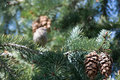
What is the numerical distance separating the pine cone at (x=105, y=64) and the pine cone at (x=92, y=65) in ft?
0.07

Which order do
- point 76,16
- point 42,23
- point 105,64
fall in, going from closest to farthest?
point 105,64
point 76,16
point 42,23

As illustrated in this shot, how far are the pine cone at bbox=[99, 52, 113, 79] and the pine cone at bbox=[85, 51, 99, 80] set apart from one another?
20 mm

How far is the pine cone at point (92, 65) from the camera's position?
904 mm

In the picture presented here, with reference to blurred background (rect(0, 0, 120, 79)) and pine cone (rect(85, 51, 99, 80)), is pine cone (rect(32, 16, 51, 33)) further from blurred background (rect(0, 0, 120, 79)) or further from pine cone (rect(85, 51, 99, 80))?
pine cone (rect(85, 51, 99, 80))

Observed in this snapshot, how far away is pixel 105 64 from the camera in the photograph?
2.96ft

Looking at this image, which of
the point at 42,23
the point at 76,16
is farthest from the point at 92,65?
the point at 42,23

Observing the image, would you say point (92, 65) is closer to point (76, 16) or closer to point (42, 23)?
point (76, 16)

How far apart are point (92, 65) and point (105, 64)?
0.17ft

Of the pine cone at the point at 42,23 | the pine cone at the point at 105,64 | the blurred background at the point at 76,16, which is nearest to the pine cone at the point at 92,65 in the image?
the pine cone at the point at 105,64

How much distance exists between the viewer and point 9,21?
2842 mm

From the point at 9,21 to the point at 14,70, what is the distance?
1813 mm

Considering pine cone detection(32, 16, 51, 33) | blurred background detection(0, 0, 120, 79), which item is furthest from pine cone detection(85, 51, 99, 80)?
pine cone detection(32, 16, 51, 33)

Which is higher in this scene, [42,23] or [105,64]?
[42,23]

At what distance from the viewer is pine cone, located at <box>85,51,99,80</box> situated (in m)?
0.90
